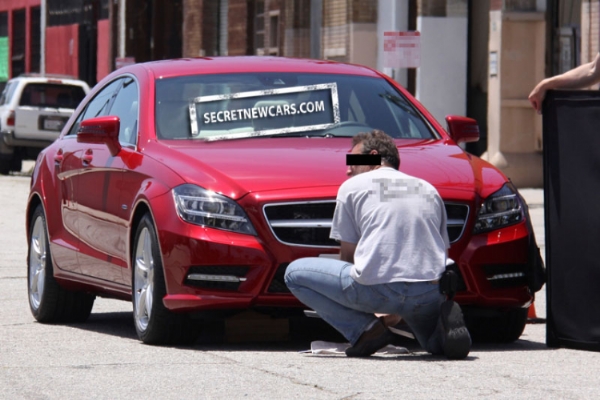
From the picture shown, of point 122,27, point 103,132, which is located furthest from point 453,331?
point 122,27

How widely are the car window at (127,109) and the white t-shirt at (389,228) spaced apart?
1.92 meters

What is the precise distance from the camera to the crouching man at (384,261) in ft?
24.8

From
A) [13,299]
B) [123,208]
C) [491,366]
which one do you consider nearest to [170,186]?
[123,208]

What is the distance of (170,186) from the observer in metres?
8.12

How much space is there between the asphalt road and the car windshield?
1.20 m

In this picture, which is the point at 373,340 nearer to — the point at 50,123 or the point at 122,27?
the point at 50,123

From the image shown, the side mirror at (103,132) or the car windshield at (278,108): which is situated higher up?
the car windshield at (278,108)

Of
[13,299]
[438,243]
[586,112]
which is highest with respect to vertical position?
[586,112]

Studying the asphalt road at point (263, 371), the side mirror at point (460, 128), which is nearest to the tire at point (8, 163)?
the asphalt road at point (263, 371)

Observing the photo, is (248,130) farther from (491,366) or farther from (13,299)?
(13,299)

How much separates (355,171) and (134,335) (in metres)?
2.01

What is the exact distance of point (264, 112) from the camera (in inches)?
361

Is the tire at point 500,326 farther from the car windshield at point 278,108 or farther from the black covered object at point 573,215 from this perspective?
the car windshield at point 278,108

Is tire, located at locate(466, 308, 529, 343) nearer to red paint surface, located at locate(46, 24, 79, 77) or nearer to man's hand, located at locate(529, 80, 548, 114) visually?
man's hand, located at locate(529, 80, 548, 114)
